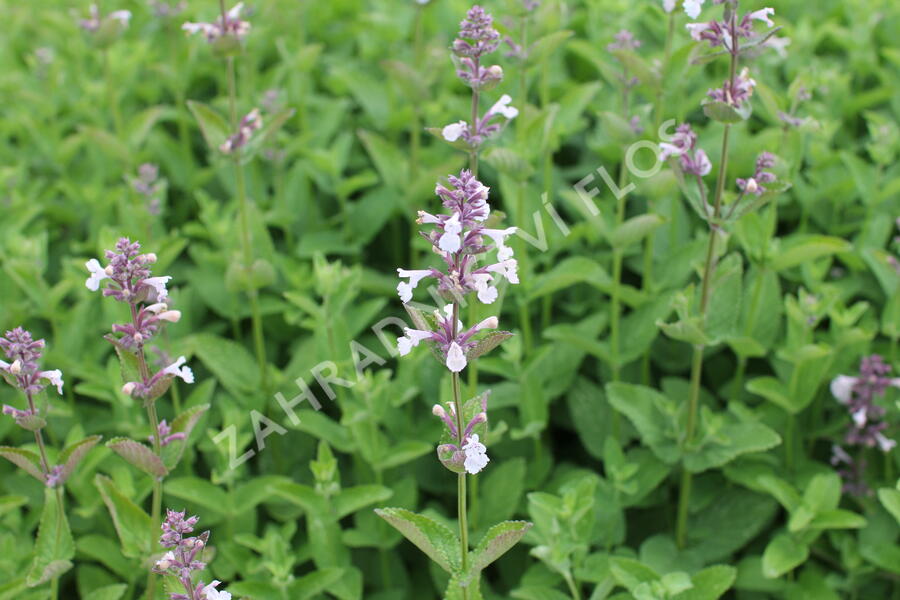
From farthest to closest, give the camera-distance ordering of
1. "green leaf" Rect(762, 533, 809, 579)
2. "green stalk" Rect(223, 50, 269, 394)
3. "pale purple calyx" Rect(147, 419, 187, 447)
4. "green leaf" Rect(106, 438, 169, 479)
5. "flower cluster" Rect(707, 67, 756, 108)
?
"green stalk" Rect(223, 50, 269, 394) < "green leaf" Rect(762, 533, 809, 579) < "flower cluster" Rect(707, 67, 756, 108) < "pale purple calyx" Rect(147, 419, 187, 447) < "green leaf" Rect(106, 438, 169, 479)

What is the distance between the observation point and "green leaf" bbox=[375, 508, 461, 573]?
2.51 meters

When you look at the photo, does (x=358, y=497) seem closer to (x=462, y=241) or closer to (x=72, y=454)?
(x=72, y=454)

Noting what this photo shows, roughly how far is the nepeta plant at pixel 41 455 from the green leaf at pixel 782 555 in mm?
2337

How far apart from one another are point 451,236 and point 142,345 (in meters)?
1.04

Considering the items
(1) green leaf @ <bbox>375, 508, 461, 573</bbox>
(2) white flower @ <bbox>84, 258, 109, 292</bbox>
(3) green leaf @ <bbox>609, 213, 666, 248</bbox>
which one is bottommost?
(1) green leaf @ <bbox>375, 508, 461, 573</bbox>

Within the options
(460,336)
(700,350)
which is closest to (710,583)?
(700,350)

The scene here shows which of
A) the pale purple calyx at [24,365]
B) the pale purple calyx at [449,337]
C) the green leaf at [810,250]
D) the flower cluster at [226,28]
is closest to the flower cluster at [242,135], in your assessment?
the flower cluster at [226,28]

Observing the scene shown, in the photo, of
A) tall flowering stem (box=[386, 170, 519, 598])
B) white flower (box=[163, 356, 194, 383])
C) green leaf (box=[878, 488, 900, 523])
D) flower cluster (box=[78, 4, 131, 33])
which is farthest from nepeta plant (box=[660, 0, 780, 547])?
flower cluster (box=[78, 4, 131, 33])

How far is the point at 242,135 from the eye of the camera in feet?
11.6

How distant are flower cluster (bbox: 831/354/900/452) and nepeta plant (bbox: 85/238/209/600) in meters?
2.49

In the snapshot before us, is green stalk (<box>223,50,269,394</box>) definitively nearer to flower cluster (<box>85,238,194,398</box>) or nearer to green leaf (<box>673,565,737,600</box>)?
flower cluster (<box>85,238,194,398</box>)

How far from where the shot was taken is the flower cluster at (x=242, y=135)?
3516mm

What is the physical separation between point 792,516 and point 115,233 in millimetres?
3083

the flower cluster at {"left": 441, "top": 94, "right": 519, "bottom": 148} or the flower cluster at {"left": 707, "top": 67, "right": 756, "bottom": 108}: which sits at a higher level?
the flower cluster at {"left": 707, "top": 67, "right": 756, "bottom": 108}
